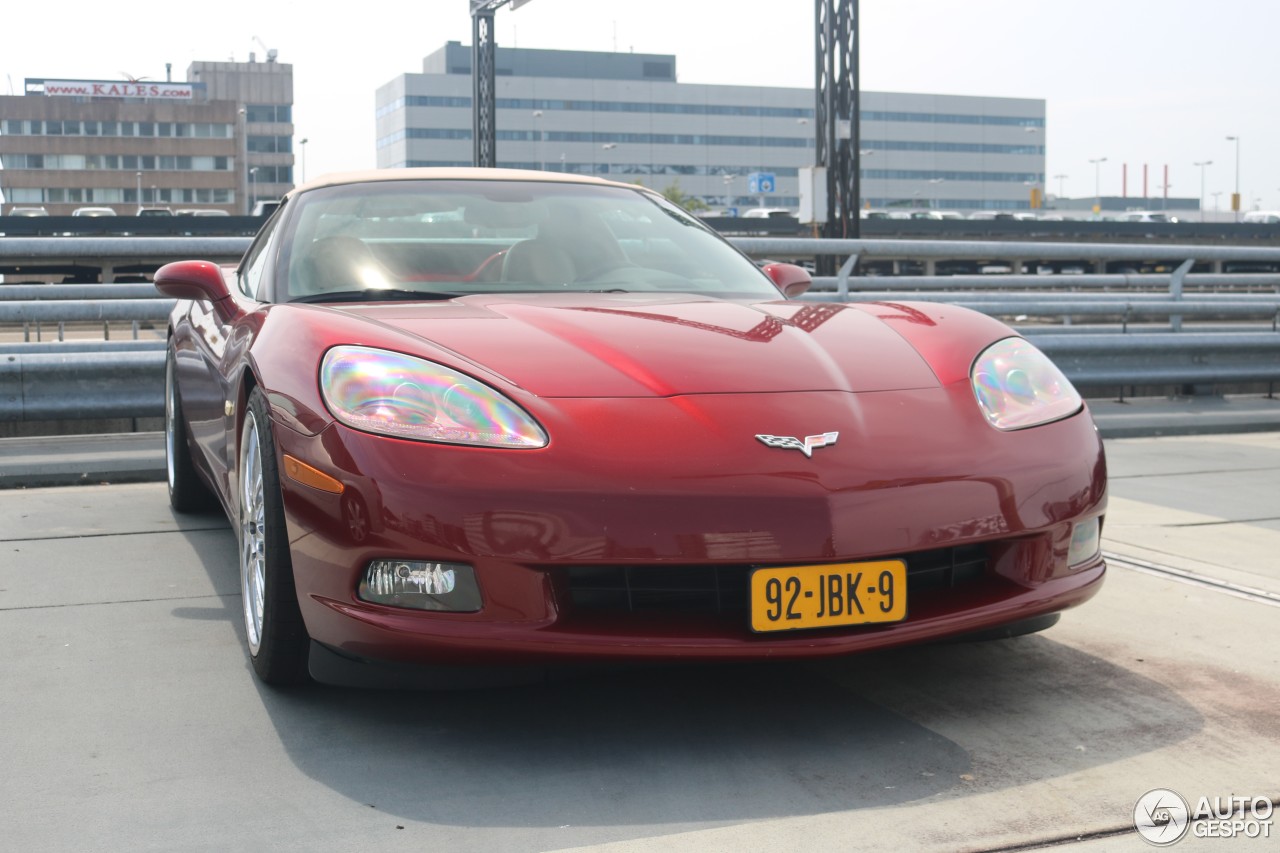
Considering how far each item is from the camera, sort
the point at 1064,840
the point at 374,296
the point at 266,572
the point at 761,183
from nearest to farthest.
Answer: the point at 1064,840, the point at 266,572, the point at 374,296, the point at 761,183

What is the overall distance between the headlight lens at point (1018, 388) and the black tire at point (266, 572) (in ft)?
4.80

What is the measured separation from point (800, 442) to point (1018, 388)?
682mm

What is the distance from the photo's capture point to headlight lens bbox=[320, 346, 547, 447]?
263 cm

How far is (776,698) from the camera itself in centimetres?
298

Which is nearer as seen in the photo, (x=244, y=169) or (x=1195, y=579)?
(x=1195, y=579)

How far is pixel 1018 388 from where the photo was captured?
3.10 meters

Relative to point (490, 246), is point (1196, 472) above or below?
below

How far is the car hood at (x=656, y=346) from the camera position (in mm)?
2822

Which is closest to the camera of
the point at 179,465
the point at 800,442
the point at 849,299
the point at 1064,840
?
the point at 1064,840

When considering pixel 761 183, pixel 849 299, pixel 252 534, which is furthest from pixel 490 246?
pixel 761 183

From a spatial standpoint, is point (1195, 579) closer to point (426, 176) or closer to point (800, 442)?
point (800, 442)

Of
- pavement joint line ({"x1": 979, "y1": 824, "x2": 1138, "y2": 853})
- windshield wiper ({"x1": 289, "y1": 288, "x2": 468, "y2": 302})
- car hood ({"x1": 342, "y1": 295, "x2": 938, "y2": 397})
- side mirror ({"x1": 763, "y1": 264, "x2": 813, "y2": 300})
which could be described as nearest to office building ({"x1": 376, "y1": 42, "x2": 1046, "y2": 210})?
side mirror ({"x1": 763, "y1": 264, "x2": 813, "y2": 300})
